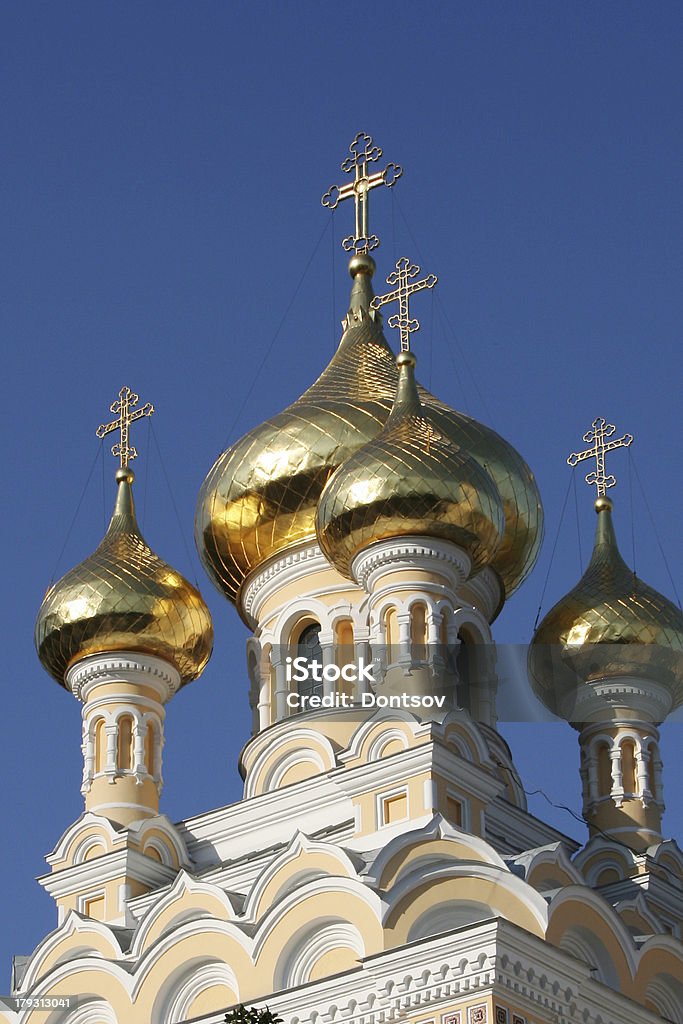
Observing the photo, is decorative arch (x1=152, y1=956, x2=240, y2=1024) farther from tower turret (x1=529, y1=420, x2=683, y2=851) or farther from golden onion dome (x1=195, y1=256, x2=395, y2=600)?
golden onion dome (x1=195, y1=256, x2=395, y2=600)

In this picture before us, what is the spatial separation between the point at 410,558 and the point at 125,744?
238 centimetres

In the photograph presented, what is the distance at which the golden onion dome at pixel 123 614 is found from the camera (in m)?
18.5

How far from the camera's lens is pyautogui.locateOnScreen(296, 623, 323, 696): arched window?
18781 millimetres

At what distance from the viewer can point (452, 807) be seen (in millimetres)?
16578

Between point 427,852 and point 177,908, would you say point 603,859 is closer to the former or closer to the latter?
point 427,852

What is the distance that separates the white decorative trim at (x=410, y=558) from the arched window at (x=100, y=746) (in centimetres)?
208

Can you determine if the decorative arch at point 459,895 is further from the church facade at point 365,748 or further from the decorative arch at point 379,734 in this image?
the decorative arch at point 379,734

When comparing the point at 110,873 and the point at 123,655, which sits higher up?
the point at 123,655

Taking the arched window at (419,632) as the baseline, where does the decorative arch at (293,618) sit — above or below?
above

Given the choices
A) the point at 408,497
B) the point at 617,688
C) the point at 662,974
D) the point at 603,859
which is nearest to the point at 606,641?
the point at 617,688

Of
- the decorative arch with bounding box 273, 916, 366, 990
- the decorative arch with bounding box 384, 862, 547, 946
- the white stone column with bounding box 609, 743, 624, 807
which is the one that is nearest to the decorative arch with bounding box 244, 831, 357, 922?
the decorative arch with bounding box 273, 916, 366, 990

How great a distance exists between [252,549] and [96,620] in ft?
4.81

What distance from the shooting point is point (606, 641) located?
1905 cm

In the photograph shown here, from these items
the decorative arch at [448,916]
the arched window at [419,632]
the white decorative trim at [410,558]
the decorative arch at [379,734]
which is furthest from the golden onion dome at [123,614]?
the decorative arch at [448,916]
